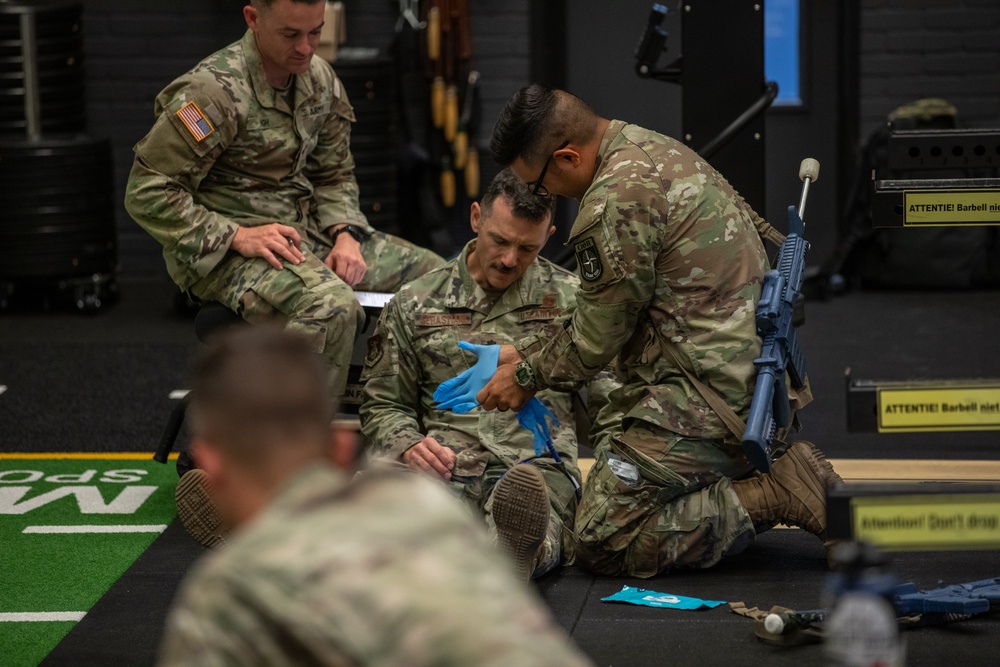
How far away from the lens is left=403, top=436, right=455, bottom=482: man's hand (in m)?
3.34

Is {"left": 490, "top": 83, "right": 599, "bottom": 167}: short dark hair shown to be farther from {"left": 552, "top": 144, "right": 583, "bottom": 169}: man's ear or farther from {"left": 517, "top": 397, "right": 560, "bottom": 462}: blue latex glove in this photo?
{"left": 517, "top": 397, "right": 560, "bottom": 462}: blue latex glove

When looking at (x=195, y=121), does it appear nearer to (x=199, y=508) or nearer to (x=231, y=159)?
(x=231, y=159)

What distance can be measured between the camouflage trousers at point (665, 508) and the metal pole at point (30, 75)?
4.15 meters

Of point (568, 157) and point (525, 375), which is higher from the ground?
point (568, 157)

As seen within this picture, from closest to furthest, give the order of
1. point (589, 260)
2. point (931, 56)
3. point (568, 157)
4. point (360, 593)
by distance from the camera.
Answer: point (360, 593)
point (589, 260)
point (568, 157)
point (931, 56)

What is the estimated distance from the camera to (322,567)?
1.43m

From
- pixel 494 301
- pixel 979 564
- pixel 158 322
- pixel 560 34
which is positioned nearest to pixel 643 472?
pixel 494 301

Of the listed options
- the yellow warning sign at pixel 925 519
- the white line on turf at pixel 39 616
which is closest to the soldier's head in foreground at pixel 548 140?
the yellow warning sign at pixel 925 519

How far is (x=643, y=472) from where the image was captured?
3.31 metres

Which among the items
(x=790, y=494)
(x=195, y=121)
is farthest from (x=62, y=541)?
(x=790, y=494)

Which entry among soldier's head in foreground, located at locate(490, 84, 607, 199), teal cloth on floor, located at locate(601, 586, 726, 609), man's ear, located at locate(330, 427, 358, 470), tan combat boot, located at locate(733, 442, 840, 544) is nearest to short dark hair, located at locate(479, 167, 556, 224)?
soldier's head in foreground, located at locate(490, 84, 607, 199)

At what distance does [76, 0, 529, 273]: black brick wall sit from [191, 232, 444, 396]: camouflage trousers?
11.4 ft

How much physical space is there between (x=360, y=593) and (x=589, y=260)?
6.01ft

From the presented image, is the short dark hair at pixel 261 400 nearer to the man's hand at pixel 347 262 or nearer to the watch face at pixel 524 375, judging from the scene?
the watch face at pixel 524 375
